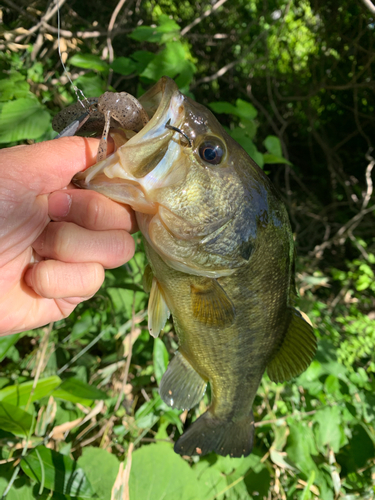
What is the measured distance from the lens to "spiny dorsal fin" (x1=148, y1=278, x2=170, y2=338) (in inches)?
52.7

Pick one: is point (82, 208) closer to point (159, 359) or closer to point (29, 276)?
point (29, 276)

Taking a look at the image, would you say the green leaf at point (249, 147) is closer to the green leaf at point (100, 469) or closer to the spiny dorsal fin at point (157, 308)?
the spiny dorsal fin at point (157, 308)

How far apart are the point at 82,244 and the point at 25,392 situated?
1.10 meters

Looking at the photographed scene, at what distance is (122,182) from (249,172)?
443mm

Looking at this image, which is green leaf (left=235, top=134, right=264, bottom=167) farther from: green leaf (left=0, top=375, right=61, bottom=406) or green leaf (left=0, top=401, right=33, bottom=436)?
green leaf (left=0, top=401, right=33, bottom=436)

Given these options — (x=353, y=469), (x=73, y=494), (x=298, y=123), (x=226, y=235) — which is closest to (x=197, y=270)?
(x=226, y=235)

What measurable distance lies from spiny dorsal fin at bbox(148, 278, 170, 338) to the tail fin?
0.70 meters

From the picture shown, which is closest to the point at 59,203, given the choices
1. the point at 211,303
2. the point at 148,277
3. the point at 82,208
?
the point at 82,208

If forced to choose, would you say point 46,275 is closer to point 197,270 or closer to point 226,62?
point 197,270

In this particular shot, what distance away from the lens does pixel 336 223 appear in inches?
192

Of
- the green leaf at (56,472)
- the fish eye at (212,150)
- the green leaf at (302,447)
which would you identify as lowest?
the green leaf at (302,447)

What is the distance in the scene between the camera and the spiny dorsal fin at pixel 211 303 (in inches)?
48.0

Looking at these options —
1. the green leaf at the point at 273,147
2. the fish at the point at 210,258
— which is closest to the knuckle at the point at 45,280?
the fish at the point at 210,258

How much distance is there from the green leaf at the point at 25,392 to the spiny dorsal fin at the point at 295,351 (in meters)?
1.20
